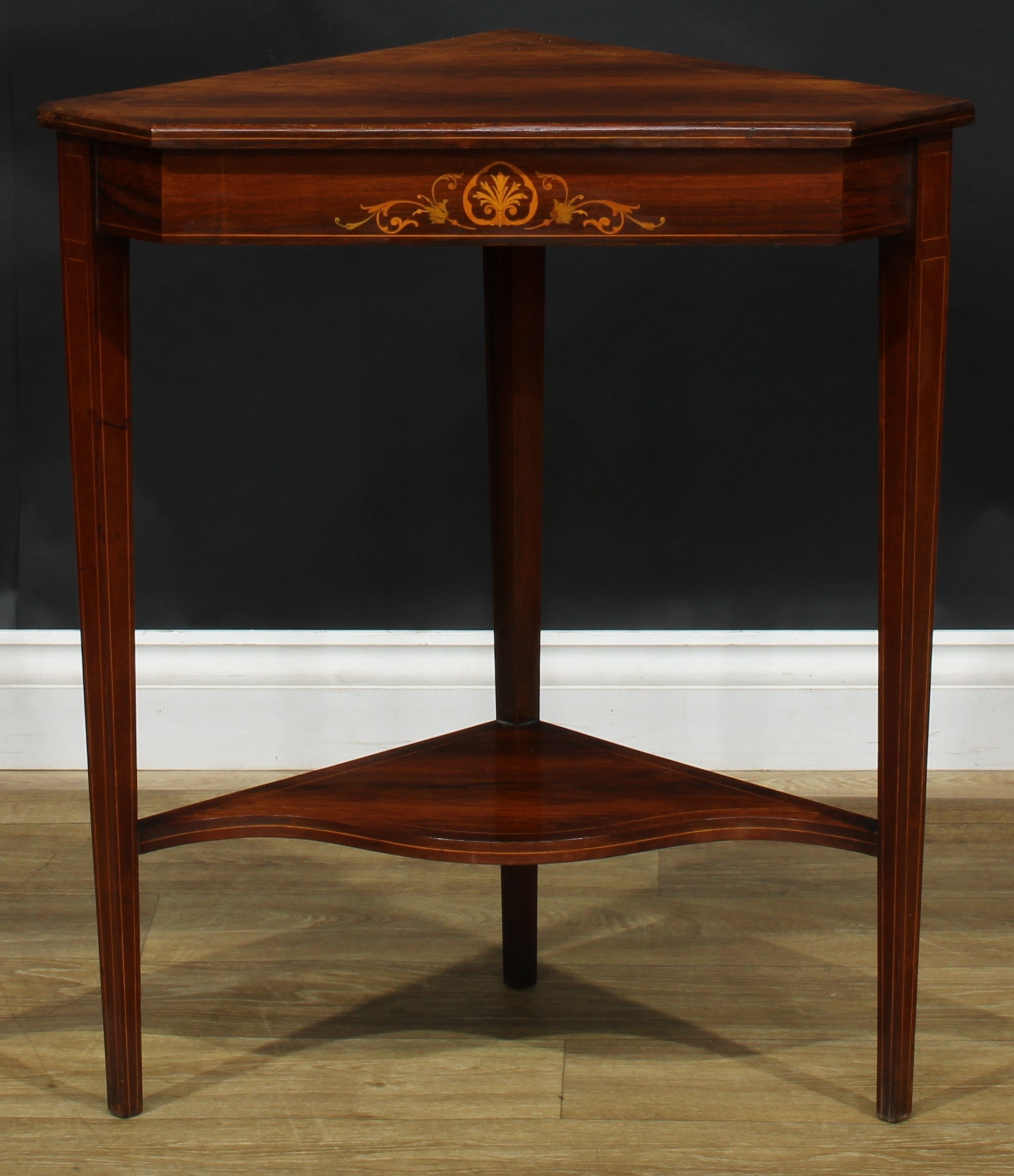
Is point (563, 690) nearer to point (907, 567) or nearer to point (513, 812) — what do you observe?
point (513, 812)

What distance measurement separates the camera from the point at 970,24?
2.08m

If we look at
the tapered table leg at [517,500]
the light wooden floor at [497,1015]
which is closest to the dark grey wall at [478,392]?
the light wooden floor at [497,1015]

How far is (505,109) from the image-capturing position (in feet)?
3.98

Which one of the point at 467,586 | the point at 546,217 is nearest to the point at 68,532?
the point at 467,586

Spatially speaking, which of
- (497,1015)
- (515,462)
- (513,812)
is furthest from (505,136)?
(497,1015)

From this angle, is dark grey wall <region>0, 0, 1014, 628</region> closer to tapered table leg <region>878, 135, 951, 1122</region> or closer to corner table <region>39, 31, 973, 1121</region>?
corner table <region>39, 31, 973, 1121</region>

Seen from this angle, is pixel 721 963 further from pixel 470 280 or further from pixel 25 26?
pixel 25 26

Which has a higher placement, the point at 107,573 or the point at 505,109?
the point at 505,109

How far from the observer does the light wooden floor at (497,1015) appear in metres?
1.41

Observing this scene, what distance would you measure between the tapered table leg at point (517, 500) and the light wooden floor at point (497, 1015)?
0.28ft

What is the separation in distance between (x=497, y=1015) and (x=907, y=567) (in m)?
0.60

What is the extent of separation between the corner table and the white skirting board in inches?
21.6

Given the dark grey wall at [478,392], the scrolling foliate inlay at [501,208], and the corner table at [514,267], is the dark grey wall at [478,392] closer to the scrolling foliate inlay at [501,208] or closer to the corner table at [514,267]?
the corner table at [514,267]

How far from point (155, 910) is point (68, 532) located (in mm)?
574
